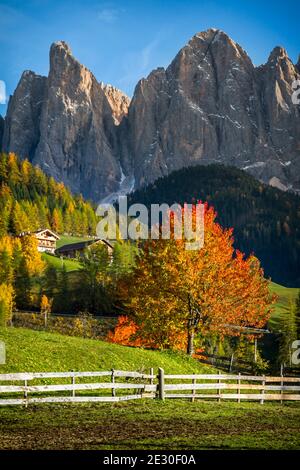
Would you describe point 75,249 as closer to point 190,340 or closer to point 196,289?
point 190,340

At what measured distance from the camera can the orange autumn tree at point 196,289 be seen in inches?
1758

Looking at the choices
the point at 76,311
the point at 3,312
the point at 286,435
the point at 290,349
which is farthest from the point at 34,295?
the point at 286,435

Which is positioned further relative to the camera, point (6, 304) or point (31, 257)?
point (31, 257)

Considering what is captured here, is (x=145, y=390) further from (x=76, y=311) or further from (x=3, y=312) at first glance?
(x=76, y=311)

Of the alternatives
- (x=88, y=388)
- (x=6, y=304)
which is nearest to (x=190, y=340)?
(x=88, y=388)

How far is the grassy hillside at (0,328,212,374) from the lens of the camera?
32375 mm

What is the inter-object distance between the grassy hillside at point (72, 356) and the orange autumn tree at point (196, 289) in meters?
3.47

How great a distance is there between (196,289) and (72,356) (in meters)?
13.5

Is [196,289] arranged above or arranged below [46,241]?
below

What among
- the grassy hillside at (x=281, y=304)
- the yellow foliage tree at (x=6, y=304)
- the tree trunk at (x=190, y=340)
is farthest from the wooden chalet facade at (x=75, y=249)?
the tree trunk at (x=190, y=340)

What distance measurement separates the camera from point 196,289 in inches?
1766

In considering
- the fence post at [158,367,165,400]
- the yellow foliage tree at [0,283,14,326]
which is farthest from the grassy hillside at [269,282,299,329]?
the fence post at [158,367,165,400]

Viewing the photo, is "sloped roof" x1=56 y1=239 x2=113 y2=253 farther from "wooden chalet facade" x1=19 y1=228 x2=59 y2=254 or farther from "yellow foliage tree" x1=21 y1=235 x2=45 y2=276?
"yellow foliage tree" x1=21 y1=235 x2=45 y2=276

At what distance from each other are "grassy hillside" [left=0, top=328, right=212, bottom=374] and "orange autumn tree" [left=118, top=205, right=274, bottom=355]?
3468mm
